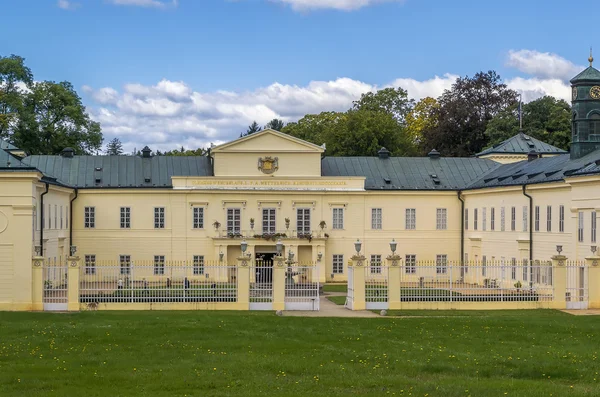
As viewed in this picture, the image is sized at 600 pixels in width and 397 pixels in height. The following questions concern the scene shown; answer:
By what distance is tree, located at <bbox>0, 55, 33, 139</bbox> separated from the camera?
70812 millimetres

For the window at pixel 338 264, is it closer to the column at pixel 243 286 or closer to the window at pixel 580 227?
the window at pixel 580 227

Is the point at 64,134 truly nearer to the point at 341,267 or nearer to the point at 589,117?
the point at 341,267

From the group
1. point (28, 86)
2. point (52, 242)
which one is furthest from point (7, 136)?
point (52, 242)

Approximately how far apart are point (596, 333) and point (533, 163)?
92.3ft

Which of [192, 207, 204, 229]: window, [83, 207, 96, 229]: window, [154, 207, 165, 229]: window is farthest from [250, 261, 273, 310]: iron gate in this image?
[83, 207, 96, 229]: window

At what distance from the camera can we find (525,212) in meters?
50.8

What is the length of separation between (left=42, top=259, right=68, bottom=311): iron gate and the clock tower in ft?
81.9


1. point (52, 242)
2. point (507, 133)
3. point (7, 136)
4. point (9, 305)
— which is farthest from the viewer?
point (507, 133)

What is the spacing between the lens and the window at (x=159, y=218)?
58156mm

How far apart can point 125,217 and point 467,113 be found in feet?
118

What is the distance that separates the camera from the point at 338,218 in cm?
5934

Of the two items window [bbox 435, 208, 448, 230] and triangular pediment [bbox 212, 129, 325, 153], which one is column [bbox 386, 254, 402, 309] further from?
Answer: window [bbox 435, 208, 448, 230]

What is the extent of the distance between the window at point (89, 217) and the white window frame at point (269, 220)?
31.0 ft

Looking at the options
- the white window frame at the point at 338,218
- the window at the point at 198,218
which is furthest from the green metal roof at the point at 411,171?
the window at the point at 198,218
